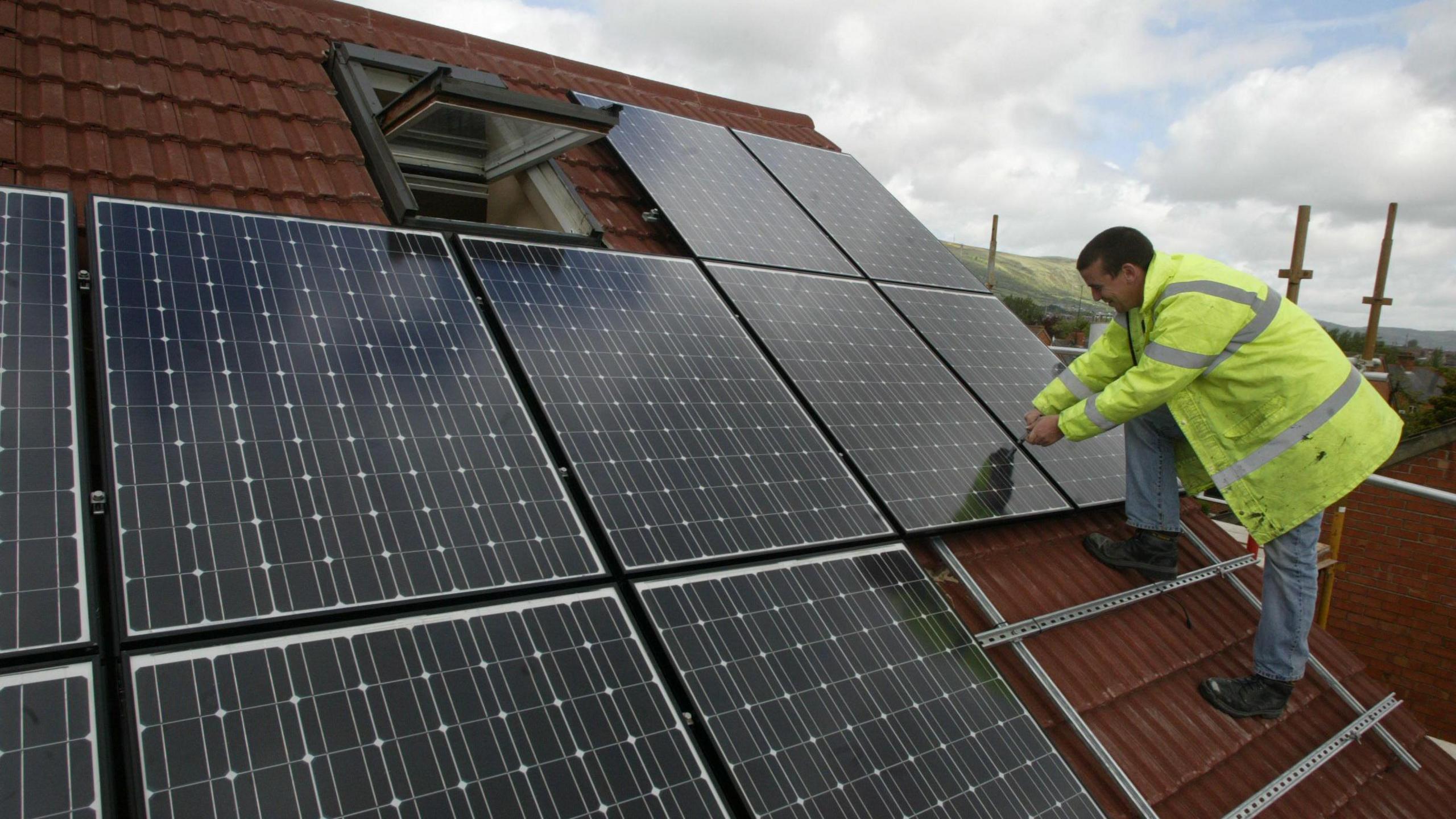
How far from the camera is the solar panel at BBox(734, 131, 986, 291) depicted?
702cm

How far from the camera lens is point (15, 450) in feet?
8.78

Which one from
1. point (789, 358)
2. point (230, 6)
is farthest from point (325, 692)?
point (230, 6)

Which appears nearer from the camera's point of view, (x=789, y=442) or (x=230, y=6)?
(x=789, y=442)

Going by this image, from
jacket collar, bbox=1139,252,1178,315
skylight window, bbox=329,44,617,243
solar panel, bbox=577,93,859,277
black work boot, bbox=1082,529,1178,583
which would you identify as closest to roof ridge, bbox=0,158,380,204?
skylight window, bbox=329,44,617,243

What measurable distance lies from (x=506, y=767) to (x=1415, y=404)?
1449 inches

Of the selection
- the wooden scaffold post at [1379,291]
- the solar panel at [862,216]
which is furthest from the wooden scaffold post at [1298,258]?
the solar panel at [862,216]

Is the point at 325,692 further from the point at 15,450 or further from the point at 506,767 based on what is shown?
the point at 15,450

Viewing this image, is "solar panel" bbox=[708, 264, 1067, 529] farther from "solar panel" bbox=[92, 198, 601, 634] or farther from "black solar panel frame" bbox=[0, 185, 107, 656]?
"black solar panel frame" bbox=[0, 185, 107, 656]

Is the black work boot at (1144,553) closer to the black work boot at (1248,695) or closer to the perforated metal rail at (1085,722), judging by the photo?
the perforated metal rail at (1085,722)

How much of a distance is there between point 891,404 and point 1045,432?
0.95 meters

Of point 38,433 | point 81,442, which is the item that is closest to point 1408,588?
point 81,442

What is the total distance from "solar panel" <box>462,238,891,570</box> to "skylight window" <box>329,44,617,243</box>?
0.80 meters

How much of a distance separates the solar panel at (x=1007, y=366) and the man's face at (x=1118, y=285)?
1.04 metres

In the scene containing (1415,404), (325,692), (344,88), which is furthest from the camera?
(1415,404)
